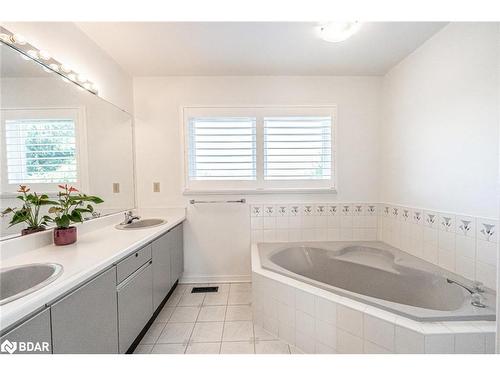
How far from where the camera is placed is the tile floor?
1.43 metres

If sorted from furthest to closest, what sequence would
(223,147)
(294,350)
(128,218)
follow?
(223,147), (128,218), (294,350)

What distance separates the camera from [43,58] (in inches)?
50.3

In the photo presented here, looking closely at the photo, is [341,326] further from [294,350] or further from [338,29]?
[338,29]

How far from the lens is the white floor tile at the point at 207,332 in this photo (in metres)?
1.52

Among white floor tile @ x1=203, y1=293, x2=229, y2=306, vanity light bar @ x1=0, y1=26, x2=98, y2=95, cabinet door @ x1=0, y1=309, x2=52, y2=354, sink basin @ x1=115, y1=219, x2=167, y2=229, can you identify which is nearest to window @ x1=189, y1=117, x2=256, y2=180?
sink basin @ x1=115, y1=219, x2=167, y2=229

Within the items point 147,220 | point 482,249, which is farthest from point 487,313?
point 147,220

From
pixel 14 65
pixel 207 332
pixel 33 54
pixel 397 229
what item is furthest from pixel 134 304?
pixel 397 229

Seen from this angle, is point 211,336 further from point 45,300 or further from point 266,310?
point 45,300

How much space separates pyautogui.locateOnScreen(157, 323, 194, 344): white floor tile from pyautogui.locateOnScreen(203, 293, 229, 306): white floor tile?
0.33 metres

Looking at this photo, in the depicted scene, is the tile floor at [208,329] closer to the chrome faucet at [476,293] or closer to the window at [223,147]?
the chrome faucet at [476,293]

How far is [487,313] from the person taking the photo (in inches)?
41.4

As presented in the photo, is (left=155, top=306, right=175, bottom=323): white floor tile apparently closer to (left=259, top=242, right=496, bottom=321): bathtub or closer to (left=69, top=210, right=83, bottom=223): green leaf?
(left=259, top=242, right=496, bottom=321): bathtub

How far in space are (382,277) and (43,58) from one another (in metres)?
2.99
